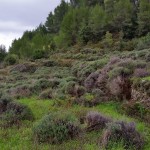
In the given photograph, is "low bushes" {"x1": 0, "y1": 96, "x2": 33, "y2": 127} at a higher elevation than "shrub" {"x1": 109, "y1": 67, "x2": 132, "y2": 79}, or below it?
below

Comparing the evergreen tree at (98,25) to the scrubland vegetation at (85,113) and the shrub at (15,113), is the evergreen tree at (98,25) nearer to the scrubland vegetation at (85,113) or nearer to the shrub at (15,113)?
the scrubland vegetation at (85,113)

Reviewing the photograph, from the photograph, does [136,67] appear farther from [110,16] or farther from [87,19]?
[87,19]

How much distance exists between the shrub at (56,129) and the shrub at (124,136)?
105 centimetres

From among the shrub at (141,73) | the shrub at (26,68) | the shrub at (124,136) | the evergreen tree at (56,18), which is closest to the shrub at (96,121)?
the shrub at (124,136)

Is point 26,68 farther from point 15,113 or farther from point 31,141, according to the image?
point 31,141

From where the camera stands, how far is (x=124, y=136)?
8.59 meters

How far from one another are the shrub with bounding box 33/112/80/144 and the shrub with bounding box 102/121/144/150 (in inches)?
41.2

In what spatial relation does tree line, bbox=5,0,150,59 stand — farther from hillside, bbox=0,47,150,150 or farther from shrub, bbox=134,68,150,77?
shrub, bbox=134,68,150,77

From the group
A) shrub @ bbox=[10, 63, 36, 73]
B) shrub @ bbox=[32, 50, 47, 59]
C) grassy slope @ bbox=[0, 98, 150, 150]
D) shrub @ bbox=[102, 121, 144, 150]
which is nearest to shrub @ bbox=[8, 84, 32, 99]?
grassy slope @ bbox=[0, 98, 150, 150]

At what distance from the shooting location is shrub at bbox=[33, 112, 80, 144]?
912cm

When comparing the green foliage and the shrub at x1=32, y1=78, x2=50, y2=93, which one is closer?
the shrub at x1=32, y1=78, x2=50, y2=93

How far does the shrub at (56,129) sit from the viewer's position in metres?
9.12

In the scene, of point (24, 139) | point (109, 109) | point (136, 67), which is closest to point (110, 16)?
point (136, 67)

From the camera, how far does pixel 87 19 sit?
70812 millimetres
